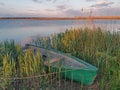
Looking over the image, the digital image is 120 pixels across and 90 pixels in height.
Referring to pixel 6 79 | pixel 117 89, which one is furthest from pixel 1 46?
pixel 117 89

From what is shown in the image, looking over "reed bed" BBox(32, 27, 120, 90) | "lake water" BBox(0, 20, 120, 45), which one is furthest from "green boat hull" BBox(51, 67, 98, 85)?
"lake water" BBox(0, 20, 120, 45)

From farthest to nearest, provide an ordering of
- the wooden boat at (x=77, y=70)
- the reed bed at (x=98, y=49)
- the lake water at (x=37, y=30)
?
the lake water at (x=37, y=30) < the reed bed at (x=98, y=49) < the wooden boat at (x=77, y=70)

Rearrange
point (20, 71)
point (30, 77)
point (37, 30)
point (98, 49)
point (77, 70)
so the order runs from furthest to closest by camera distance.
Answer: point (37, 30), point (98, 49), point (20, 71), point (77, 70), point (30, 77)

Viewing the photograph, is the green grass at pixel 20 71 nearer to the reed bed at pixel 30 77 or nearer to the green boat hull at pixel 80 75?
the reed bed at pixel 30 77

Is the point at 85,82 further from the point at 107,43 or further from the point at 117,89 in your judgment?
the point at 107,43

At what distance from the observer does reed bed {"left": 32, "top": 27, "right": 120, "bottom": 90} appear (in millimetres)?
5598

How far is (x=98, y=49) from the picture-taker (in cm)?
802

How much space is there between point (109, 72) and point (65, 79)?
103 cm

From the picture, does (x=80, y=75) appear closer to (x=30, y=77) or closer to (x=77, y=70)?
(x=77, y=70)

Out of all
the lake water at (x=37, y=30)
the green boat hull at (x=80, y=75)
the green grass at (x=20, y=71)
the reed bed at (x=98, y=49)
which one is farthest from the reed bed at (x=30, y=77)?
the lake water at (x=37, y=30)

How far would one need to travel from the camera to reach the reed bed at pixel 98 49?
5598 millimetres

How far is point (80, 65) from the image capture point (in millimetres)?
5961

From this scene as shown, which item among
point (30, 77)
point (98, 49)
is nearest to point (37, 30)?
point (98, 49)

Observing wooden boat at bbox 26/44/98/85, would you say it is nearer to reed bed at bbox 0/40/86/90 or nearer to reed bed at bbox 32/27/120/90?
reed bed at bbox 0/40/86/90
